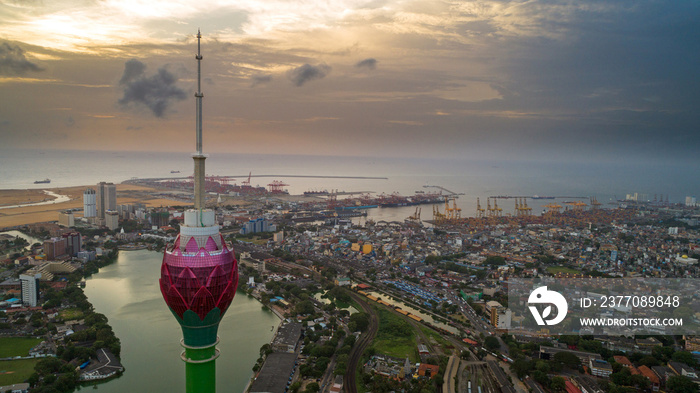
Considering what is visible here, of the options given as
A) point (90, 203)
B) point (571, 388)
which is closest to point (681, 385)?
point (571, 388)

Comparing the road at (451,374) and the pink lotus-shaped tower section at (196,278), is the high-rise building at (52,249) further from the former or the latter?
the road at (451,374)

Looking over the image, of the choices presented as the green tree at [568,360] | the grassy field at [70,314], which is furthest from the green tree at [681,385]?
the grassy field at [70,314]

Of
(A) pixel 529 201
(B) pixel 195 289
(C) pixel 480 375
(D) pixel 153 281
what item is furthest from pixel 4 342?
(A) pixel 529 201

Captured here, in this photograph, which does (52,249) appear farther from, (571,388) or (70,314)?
(571,388)

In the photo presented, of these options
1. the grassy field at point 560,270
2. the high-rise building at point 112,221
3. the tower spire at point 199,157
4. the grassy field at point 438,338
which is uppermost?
the tower spire at point 199,157

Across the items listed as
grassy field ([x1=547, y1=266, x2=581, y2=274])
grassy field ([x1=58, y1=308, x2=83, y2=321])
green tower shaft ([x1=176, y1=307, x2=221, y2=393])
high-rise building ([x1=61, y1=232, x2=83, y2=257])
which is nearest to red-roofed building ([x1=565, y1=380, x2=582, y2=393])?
green tower shaft ([x1=176, y1=307, x2=221, y2=393])

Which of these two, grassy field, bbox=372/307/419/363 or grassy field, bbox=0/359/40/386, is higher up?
grassy field, bbox=372/307/419/363

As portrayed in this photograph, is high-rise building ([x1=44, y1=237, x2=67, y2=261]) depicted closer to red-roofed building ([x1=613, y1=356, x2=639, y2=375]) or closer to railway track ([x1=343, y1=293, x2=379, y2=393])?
railway track ([x1=343, y1=293, x2=379, y2=393])
